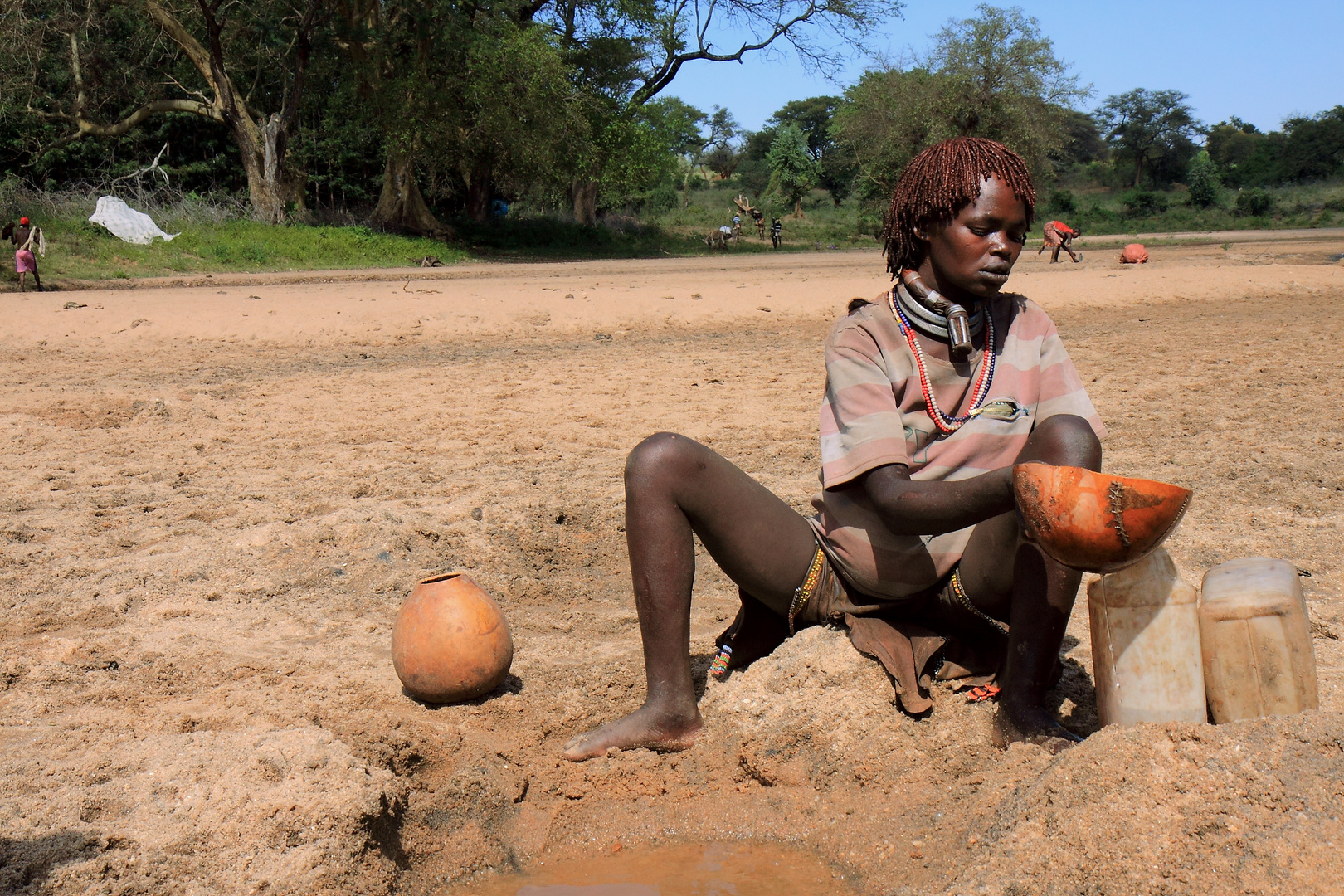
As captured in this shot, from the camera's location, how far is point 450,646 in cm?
305

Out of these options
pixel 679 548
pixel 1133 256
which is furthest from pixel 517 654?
pixel 1133 256

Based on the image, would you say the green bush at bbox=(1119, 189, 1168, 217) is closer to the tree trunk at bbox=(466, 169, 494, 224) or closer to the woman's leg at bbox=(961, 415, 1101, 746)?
the tree trunk at bbox=(466, 169, 494, 224)

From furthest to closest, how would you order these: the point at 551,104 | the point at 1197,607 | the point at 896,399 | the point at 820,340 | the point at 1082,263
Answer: the point at 551,104 → the point at 1082,263 → the point at 820,340 → the point at 896,399 → the point at 1197,607

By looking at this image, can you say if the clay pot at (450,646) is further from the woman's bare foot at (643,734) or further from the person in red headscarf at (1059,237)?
the person in red headscarf at (1059,237)

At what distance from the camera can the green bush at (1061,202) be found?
4175cm

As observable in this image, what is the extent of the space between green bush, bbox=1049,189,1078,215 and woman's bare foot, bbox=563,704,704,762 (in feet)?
140

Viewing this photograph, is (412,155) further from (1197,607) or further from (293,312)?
(1197,607)

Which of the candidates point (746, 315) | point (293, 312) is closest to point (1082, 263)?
point (746, 315)

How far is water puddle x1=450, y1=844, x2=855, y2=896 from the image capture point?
2.37 meters

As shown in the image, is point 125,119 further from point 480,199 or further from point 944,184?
point 944,184

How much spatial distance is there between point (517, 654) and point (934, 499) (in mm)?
1776

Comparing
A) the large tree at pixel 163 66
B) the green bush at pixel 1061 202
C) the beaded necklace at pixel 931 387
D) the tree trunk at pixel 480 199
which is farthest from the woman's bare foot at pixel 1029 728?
the green bush at pixel 1061 202

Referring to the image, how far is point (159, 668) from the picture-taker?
3221 mm

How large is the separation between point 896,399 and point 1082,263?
16.7 m
